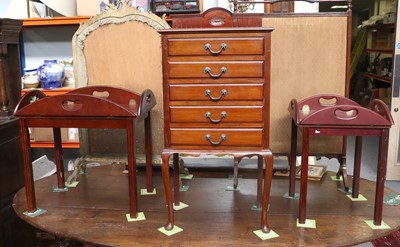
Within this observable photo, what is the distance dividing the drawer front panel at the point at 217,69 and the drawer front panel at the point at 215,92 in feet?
0.13

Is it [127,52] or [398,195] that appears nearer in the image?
[398,195]

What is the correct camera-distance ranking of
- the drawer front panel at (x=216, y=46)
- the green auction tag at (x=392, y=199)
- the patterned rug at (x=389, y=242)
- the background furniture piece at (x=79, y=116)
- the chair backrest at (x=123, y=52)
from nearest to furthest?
the drawer front panel at (x=216, y=46) < the background furniture piece at (x=79, y=116) < the green auction tag at (x=392, y=199) < the chair backrest at (x=123, y=52) < the patterned rug at (x=389, y=242)

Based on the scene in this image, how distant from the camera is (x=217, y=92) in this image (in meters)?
1.70

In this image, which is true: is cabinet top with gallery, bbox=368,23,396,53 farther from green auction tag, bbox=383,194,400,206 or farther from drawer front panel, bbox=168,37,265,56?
drawer front panel, bbox=168,37,265,56

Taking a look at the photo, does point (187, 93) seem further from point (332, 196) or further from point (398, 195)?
point (398, 195)

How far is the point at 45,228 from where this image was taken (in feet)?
5.86

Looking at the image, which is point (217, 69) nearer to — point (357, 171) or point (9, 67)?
point (357, 171)

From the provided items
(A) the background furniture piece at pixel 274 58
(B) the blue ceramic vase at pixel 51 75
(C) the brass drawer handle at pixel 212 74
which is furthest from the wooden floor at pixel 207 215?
(B) the blue ceramic vase at pixel 51 75

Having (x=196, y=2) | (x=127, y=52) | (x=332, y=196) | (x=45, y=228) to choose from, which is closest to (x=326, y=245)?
(x=332, y=196)

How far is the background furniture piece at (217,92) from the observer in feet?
5.46

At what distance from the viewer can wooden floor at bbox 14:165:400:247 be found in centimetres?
166

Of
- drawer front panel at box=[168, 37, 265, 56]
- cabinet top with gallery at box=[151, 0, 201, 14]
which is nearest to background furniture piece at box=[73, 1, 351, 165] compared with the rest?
drawer front panel at box=[168, 37, 265, 56]

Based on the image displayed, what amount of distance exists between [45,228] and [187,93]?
2.70 ft

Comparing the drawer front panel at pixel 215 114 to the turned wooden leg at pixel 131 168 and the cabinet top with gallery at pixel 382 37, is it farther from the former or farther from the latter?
the cabinet top with gallery at pixel 382 37
